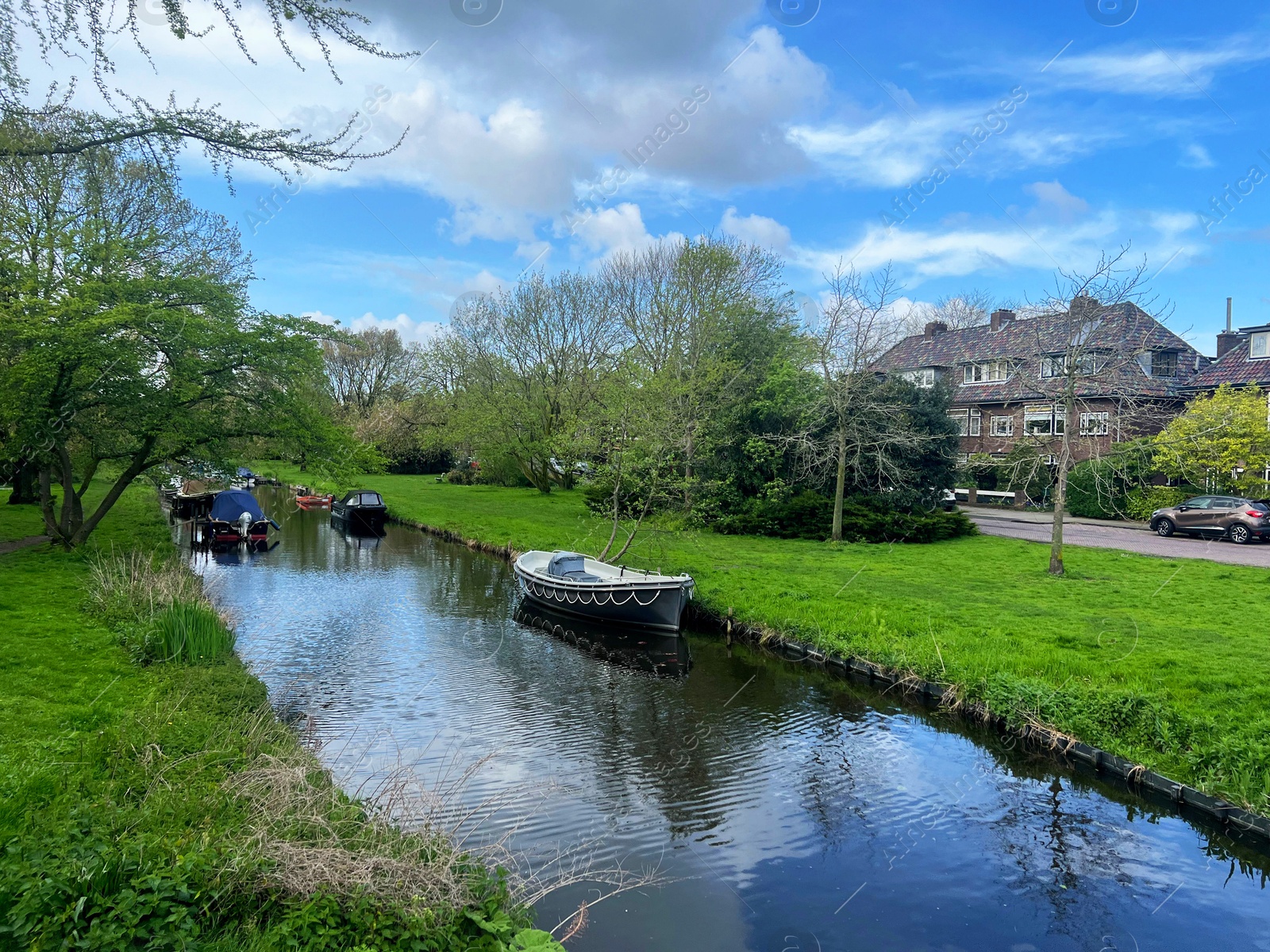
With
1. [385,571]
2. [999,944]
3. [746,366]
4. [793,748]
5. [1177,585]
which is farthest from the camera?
[746,366]

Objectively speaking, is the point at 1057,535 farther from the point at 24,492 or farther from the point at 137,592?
the point at 24,492

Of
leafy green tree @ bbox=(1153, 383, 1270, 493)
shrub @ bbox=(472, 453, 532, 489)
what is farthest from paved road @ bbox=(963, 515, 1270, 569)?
shrub @ bbox=(472, 453, 532, 489)

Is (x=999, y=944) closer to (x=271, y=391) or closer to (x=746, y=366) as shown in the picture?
(x=271, y=391)

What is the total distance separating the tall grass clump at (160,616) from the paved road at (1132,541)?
22.0 metres

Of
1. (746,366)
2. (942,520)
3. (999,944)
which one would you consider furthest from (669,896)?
(746,366)

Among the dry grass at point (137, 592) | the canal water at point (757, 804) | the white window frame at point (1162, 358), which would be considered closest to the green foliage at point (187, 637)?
the dry grass at point (137, 592)

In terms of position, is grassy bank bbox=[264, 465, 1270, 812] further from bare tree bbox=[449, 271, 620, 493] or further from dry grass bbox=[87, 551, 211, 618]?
bare tree bbox=[449, 271, 620, 493]

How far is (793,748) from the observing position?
10.3m

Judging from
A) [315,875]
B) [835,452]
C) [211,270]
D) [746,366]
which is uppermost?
[211,270]

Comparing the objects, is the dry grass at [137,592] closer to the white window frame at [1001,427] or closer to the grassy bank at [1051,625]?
the grassy bank at [1051,625]

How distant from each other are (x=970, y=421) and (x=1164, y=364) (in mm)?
9064

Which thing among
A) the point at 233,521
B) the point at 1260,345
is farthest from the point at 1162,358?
the point at 233,521

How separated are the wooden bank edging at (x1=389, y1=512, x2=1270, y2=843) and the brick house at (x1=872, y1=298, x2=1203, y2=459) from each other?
772 centimetres

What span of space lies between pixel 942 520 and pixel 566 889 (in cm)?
2090
